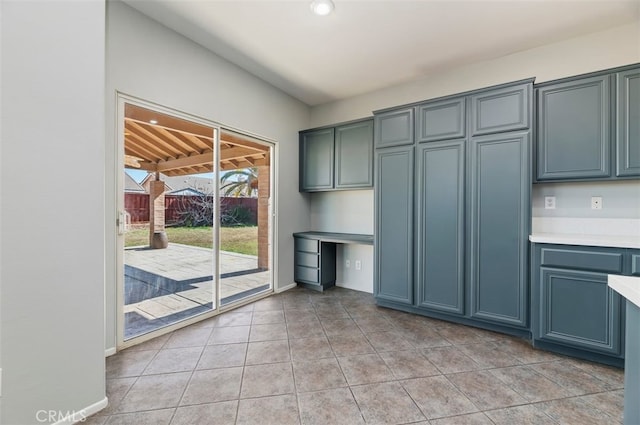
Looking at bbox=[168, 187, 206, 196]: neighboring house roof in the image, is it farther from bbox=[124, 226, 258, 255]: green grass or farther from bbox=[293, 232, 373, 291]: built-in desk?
bbox=[293, 232, 373, 291]: built-in desk

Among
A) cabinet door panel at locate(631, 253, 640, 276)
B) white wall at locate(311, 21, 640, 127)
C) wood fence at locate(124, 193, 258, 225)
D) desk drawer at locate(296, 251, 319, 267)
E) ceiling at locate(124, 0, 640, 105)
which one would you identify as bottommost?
desk drawer at locate(296, 251, 319, 267)

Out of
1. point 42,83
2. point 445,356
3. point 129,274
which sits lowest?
point 445,356

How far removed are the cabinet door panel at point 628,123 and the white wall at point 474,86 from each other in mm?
301

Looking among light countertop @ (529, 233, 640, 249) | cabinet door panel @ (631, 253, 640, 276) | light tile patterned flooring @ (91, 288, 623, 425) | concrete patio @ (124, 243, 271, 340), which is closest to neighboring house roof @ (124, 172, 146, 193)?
concrete patio @ (124, 243, 271, 340)

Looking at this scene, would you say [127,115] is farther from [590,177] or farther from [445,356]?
[590,177]

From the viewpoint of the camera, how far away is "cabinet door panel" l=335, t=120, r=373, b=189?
353 centimetres

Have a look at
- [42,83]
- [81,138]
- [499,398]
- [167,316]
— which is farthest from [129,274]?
[499,398]

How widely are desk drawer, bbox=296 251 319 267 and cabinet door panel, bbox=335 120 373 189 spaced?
1.08 metres

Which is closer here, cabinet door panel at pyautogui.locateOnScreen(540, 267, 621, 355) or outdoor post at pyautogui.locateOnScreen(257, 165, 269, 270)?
cabinet door panel at pyautogui.locateOnScreen(540, 267, 621, 355)

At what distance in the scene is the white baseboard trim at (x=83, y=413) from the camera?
1422 mm

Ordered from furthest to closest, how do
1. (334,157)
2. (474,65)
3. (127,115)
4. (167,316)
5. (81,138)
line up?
(334,157) → (474,65) → (167,316) → (127,115) → (81,138)

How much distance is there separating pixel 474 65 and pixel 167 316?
4.31 meters

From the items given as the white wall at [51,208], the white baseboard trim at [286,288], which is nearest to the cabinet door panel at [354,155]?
the white baseboard trim at [286,288]

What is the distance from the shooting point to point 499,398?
168cm
